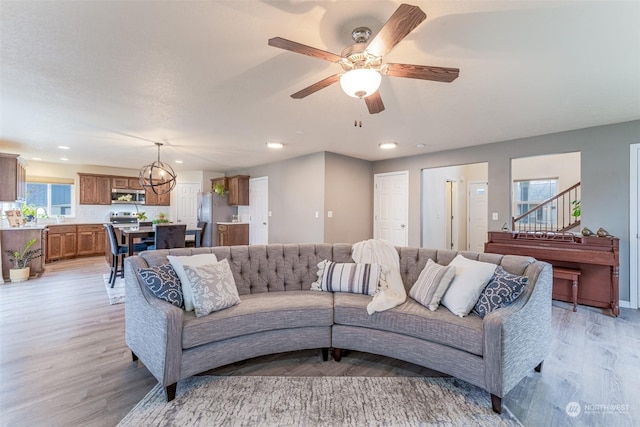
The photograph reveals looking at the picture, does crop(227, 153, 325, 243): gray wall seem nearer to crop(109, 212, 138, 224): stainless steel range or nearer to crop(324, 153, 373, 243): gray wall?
crop(324, 153, 373, 243): gray wall

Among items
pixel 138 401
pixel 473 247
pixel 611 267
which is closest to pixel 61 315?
pixel 138 401

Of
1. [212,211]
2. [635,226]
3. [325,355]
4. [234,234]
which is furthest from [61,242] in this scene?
[635,226]

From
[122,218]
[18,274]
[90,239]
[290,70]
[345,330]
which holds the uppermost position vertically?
[290,70]

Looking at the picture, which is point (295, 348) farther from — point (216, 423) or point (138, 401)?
point (138, 401)

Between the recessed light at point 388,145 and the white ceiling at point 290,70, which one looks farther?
the recessed light at point 388,145

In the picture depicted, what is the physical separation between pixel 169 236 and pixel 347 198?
10.9ft

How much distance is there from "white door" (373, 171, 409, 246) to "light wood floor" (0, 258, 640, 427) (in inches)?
115

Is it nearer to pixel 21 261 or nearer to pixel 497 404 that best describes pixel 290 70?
pixel 497 404

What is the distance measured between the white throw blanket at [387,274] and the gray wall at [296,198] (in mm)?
2675

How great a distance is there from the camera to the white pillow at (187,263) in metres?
2.18

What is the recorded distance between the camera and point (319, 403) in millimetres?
1871

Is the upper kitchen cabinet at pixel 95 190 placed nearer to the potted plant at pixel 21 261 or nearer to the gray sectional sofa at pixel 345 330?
the potted plant at pixel 21 261

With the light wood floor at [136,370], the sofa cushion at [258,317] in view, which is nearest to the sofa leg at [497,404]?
the light wood floor at [136,370]

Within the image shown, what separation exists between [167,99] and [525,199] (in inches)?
316
